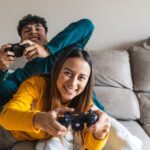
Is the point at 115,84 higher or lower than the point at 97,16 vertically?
lower

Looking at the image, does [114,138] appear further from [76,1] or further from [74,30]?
[76,1]

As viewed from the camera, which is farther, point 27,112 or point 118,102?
point 118,102

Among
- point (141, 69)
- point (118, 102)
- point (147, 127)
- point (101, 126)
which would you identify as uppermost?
point (101, 126)

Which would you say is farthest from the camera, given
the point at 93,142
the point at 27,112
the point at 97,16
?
the point at 97,16

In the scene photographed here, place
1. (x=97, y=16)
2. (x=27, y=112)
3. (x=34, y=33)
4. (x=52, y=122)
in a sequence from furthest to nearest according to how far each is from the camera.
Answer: (x=97, y=16), (x=34, y=33), (x=27, y=112), (x=52, y=122)

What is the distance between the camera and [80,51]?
1418mm

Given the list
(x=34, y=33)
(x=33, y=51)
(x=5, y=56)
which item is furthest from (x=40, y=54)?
(x=34, y=33)

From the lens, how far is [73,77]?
1.35 metres

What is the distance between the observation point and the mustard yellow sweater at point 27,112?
114 centimetres

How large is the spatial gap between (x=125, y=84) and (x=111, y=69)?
0.15 meters

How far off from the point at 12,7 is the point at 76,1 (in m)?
0.48

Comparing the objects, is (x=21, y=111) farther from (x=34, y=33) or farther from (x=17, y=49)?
(x=34, y=33)

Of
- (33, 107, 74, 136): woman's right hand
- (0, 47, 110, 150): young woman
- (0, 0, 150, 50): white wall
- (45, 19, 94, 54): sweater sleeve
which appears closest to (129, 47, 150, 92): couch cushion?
(0, 0, 150, 50): white wall

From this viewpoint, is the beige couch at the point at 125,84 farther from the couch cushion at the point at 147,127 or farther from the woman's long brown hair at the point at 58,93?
the woman's long brown hair at the point at 58,93
